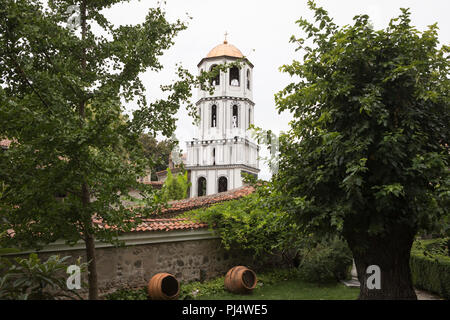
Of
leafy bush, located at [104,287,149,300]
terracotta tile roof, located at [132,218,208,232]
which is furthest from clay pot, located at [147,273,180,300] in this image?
terracotta tile roof, located at [132,218,208,232]

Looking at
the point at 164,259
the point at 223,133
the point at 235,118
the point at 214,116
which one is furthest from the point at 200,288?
the point at 214,116

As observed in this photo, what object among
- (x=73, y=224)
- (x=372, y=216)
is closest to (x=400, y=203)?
(x=372, y=216)

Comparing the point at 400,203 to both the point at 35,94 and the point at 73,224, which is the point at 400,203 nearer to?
the point at 73,224

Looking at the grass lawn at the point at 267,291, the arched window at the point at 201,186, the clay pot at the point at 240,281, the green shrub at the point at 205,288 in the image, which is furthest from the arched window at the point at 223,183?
the clay pot at the point at 240,281

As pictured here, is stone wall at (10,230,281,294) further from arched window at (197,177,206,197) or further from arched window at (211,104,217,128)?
arched window at (211,104,217,128)

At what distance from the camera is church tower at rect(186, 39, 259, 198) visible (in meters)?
39.8

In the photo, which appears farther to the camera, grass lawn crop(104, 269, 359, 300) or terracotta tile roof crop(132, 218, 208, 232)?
terracotta tile roof crop(132, 218, 208, 232)

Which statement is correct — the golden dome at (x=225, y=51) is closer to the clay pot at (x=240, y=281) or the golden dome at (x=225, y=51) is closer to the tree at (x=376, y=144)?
the clay pot at (x=240, y=281)

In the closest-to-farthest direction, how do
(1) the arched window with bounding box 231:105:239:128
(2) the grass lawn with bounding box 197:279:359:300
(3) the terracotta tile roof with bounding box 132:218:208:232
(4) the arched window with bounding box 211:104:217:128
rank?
(2) the grass lawn with bounding box 197:279:359:300, (3) the terracotta tile roof with bounding box 132:218:208:232, (1) the arched window with bounding box 231:105:239:128, (4) the arched window with bounding box 211:104:217:128

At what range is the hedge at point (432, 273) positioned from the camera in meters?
8.69

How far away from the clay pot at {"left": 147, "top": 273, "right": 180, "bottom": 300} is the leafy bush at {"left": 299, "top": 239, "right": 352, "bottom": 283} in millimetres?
4353

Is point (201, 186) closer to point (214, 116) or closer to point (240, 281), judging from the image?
point (214, 116)

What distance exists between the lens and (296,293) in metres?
9.74
